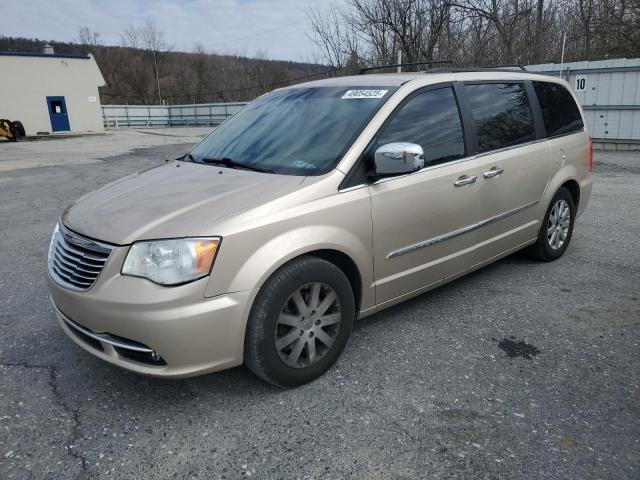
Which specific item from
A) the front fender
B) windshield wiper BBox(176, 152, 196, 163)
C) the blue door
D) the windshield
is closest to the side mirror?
the windshield

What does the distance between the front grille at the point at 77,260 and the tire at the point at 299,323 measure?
829mm

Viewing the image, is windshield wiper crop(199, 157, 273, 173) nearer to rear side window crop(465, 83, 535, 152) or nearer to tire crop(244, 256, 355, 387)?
tire crop(244, 256, 355, 387)

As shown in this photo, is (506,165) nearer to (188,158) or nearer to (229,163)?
(229,163)

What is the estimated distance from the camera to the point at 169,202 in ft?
9.35

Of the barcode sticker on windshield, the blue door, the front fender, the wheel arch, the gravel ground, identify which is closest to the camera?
the gravel ground

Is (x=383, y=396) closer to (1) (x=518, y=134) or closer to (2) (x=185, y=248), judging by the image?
(2) (x=185, y=248)

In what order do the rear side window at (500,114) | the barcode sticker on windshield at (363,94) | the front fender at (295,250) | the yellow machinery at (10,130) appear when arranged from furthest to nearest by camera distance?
1. the yellow machinery at (10,130)
2. the rear side window at (500,114)
3. the barcode sticker on windshield at (363,94)
4. the front fender at (295,250)

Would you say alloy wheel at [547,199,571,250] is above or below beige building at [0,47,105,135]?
below

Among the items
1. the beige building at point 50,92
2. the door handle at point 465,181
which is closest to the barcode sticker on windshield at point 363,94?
the door handle at point 465,181

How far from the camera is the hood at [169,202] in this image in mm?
2602

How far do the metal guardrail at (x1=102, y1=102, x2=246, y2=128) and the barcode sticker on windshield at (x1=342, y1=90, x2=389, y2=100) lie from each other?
37.3 m

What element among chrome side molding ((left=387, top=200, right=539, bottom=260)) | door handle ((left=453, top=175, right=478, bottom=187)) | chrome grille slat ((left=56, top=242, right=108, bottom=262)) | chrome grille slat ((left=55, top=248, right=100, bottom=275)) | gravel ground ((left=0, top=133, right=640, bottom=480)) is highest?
door handle ((left=453, top=175, right=478, bottom=187))

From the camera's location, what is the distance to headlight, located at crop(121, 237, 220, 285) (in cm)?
247

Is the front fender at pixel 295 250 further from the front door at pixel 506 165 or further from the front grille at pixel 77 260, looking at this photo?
the front door at pixel 506 165
